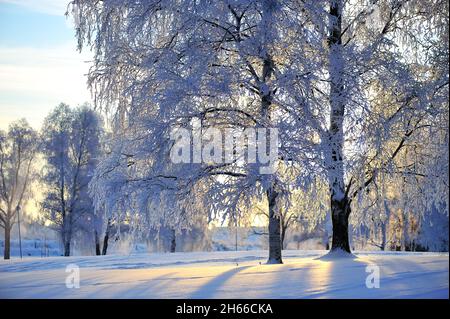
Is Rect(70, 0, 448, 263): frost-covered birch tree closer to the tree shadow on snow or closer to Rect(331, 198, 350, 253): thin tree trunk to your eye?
Rect(331, 198, 350, 253): thin tree trunk

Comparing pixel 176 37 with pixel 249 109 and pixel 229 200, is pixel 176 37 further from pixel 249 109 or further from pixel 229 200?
pixel 229 200

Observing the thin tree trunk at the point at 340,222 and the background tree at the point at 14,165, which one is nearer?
the thin tree trunk at the point at 340,222

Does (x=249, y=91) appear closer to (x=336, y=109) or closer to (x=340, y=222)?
(x=336, y=109)

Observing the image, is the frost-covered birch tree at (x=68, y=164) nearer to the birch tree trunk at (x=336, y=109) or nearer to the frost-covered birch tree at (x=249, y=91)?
the frost-covered birch tree at (x=249, y=91)

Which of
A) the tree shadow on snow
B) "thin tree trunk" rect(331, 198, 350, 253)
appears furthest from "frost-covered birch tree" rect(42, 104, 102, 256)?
the tree shadow on snow

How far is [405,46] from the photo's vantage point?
14.7 m

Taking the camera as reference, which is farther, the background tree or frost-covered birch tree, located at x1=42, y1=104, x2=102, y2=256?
frost-covered birch tree, located at x1=42, y1=104, x2=102, y2=256

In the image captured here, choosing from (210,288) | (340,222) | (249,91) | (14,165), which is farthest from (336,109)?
(14,165)

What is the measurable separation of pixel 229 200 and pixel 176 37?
12.9ft

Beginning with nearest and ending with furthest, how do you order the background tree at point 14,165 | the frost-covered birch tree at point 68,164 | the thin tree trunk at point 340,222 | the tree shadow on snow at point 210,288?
the tree shadow on snow at point 210,288, the thin tree trunk at point 340,222, the background tree at point 14,165, the frost-covered birch tree at point 68,164

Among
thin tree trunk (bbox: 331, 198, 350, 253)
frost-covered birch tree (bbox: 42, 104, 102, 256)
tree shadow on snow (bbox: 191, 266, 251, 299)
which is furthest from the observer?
frost-covered birch tree (bbox: 42, 104, 102, 256)

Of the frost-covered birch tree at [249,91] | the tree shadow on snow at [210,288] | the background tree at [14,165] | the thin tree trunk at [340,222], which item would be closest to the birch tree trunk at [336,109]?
the frost-covered birch tree at [249,91]
